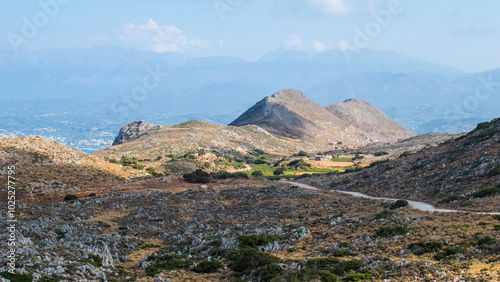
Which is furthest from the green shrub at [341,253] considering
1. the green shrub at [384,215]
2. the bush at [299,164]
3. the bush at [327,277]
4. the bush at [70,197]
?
the bush at [299,164]

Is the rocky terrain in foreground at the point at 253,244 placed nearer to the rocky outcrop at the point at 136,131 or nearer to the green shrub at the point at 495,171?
the green shrub at the point at 495,171

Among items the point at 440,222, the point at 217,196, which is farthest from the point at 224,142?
the point at 440,222

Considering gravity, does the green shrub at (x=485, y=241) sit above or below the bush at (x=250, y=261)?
above

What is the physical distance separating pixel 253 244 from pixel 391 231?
9426mm

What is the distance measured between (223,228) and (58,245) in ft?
46.1

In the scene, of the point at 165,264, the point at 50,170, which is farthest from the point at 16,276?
the point at 50,170

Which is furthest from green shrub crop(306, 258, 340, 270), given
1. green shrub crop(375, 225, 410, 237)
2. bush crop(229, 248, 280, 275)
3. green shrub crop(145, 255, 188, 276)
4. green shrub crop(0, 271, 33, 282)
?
green shrub crop(0, 271, 33, 282)

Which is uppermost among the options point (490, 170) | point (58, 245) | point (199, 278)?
point (490, 170)

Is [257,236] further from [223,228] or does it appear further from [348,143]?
[348,143]

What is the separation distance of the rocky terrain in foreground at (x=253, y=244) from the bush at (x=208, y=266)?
0.21 ft

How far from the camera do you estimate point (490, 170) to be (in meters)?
38.4

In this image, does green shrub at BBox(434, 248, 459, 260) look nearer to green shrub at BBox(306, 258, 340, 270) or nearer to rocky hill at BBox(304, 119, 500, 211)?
green shrub at BBox(306, 258, 340, 270)

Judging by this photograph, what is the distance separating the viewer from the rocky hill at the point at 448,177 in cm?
3480

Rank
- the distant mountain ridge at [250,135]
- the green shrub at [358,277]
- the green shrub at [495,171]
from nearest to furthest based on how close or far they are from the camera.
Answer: the green shrub at [358,277], the green shrub at [495,171], the distant mountain ridge at [250,135]
